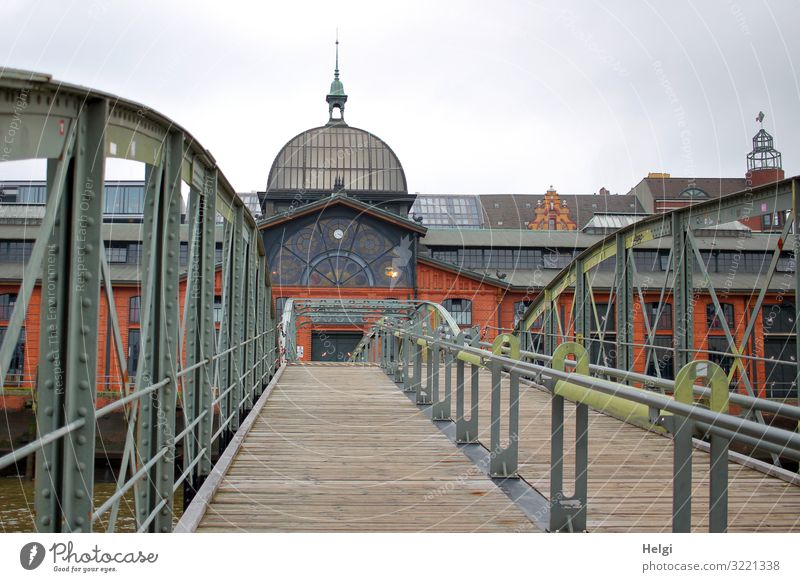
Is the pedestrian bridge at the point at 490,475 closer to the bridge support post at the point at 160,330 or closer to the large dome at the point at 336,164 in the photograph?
the bridge support post at the point at 160,330

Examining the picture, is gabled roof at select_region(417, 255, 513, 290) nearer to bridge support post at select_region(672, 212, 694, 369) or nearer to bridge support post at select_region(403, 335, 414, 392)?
bridge support post at select_region(403, 335, 414, 392)

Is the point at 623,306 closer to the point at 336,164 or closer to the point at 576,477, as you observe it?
the point at 576,477

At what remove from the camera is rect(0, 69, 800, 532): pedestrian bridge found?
306 centimetres

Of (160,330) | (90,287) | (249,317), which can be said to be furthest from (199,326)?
(249,317)

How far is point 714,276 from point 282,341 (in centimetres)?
2241

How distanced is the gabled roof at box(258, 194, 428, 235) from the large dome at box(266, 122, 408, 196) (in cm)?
384

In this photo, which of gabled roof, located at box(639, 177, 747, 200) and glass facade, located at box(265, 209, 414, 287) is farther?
gabled roof, located at box(639, 177, 747, 200)

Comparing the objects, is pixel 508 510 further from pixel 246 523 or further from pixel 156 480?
pixel 156 480

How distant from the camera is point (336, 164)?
36.7 m

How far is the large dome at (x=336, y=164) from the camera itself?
36094 mm

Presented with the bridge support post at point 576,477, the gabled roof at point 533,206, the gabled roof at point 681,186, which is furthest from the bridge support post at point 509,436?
the gabled roof at point 681,186

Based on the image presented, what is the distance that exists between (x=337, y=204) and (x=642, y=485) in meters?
26.7

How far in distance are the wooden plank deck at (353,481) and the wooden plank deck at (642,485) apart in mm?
558

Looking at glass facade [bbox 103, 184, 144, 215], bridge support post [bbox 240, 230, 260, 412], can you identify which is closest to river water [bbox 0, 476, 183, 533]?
bridge support post [bbox 240, 230, 260, 412]
